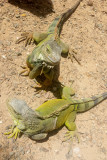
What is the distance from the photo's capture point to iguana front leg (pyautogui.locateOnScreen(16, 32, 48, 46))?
4.41 m

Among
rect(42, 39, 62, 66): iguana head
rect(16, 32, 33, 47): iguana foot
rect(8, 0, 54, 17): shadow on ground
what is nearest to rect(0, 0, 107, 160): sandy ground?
rect(8, 0, 54, 17): shadow on ground

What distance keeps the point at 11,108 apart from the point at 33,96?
106 centimetres

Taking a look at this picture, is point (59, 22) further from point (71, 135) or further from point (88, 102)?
point (71, 135)

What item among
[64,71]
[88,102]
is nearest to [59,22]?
[64,71]

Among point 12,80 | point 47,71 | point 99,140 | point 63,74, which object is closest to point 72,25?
point 63,74

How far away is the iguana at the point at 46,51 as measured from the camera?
3246 mm

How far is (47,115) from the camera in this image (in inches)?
129

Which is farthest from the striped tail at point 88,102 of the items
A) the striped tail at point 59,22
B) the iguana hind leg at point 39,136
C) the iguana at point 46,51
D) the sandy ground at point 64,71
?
the striped tail at point 59,22

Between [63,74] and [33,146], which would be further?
[63,74]

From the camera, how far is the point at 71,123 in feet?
12.0

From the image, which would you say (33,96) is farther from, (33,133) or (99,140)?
(99,140)

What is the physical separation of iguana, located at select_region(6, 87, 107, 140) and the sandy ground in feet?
0.67

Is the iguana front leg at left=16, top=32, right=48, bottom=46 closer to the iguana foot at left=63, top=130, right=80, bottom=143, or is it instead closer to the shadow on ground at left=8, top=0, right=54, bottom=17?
the shadow on ground at left=8, top=0, right=54, bottom=17

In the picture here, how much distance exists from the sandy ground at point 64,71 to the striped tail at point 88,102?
168 mm
